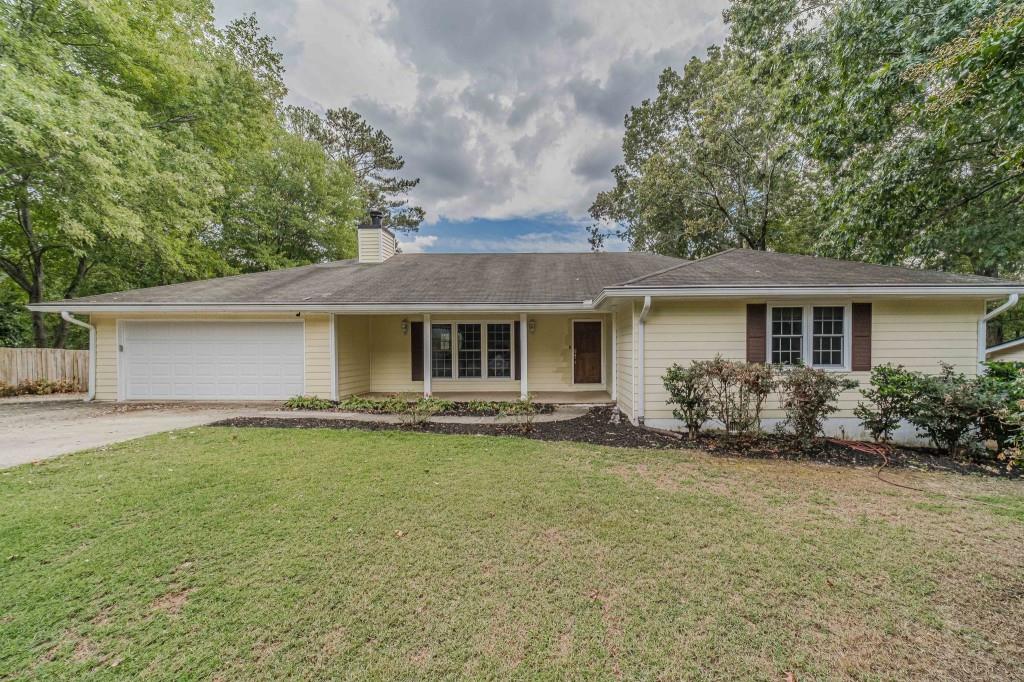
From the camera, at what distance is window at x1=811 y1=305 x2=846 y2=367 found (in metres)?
6.88

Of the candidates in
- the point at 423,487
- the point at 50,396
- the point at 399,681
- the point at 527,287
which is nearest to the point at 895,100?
the point at 527,287

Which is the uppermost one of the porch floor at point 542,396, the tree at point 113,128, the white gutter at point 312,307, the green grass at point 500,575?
the tree at point 113,128

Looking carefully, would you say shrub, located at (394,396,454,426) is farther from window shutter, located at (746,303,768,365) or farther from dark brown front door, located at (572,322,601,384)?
window shutter, located at (746,303,768,365)

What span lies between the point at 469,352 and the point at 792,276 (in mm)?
7033

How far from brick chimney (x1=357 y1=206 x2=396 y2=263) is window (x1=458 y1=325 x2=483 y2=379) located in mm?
4398

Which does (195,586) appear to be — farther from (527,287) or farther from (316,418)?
(527,287)

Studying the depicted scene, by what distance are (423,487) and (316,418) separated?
420cm

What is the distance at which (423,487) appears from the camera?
4.24 meters

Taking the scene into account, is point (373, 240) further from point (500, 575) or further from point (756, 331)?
point (500, 575)

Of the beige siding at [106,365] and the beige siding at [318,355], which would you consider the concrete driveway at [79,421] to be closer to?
the beige siding at [106,365]

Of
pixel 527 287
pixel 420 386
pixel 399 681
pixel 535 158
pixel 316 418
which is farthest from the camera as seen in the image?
pixel 535 158

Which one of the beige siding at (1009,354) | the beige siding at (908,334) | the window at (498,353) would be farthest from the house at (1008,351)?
the window at (498,353)

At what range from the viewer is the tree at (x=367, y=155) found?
898 inches

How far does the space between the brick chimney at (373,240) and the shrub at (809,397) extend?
440 inches
